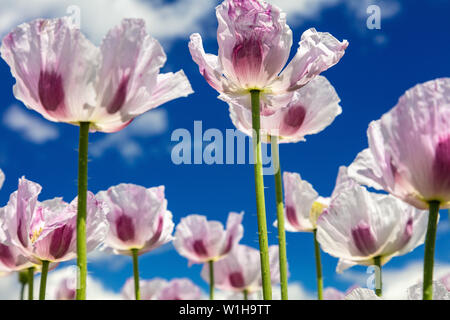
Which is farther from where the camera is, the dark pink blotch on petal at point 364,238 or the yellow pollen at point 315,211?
the yellow pollen at point 315,211

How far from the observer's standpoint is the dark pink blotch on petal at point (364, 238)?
1465mm

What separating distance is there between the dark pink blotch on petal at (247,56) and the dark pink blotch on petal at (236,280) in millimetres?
2205

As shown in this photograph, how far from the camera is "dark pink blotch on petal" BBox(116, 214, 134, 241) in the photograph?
184 centimetres

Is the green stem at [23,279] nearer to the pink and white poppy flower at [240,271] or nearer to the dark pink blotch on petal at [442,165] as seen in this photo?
the pink and white poppy flower at [240,271]

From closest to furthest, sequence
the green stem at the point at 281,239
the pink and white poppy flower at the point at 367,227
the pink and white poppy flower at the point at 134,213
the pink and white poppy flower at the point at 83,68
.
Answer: the pink and white poppy flower at the point at 83,68 < the green stem at the point at 281,239 < the pink and white poppy flower at the point at 367,227 < the pink and white poppy flower at the point at 134,213

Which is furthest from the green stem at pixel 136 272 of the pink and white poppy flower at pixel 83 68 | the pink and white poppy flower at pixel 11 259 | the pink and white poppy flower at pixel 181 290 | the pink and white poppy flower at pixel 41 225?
the pink and white poppy flower at pixel 181 290

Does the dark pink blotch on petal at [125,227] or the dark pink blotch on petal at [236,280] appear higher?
the dark pink blotch on petal at [125,227]

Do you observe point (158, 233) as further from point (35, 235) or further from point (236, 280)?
point (236, 280)

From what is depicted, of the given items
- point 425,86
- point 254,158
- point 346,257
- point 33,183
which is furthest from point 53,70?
point 346,257

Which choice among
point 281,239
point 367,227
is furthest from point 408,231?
point 281,239

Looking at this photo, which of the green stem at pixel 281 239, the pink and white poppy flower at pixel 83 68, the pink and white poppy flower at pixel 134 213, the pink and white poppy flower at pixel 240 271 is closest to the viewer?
the pink and white poppy flower at pixel 83 68

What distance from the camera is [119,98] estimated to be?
1016 millimetres

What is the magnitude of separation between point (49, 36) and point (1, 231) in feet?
1.70

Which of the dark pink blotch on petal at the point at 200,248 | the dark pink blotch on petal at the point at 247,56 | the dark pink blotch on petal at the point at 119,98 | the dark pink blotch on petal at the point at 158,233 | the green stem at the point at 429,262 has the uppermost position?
the dark pink blotch on petal at the point at 247,56
